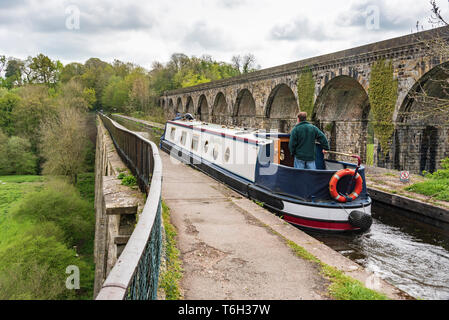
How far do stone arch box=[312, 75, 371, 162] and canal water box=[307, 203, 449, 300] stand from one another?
22.3ft

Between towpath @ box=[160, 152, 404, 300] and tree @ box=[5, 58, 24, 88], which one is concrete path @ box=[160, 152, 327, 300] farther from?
tree @ box=[5, 58, 24, 88]

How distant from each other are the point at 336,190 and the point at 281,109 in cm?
1261

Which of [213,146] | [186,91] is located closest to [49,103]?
[186,91]

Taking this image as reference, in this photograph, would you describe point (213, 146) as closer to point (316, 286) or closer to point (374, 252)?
point (374, 252)

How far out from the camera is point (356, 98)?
13523mm

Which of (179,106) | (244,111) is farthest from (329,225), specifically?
(179,106)

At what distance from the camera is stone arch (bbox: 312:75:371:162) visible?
1357cm

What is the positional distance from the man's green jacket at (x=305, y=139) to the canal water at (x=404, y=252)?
1.47 meters

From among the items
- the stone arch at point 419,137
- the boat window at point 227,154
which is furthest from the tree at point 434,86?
the boat window at point 227,154

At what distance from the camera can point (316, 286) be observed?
310cm

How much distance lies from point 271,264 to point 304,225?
9.18 ft

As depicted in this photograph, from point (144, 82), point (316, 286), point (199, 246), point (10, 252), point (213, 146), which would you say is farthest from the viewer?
point (144, 82)

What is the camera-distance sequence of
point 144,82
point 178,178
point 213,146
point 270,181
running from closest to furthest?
point 270,181, point 178,178, point 213,146, point 144,82

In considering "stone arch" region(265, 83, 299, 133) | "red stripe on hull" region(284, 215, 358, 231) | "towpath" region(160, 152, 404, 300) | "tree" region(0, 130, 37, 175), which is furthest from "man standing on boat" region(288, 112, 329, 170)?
"tree" region(0, 130, 37, 175)
